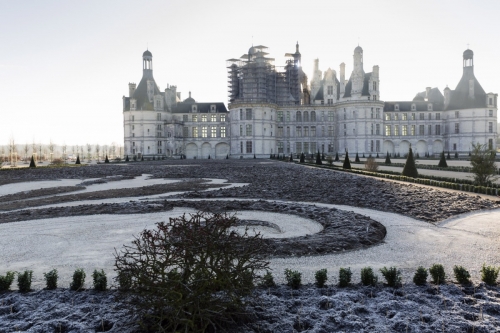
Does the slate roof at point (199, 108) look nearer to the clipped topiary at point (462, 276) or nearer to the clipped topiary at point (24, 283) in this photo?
the clipped topiary at point (24, 283)

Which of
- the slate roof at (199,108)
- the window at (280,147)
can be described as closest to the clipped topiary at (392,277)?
the window at (280,147)

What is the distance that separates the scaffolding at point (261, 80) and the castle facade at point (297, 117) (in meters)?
0.18

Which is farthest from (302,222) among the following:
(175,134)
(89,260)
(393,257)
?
(175,134)

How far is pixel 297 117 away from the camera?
73.7 meters

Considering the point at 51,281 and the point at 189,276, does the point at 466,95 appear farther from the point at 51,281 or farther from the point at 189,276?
the point at 189,276

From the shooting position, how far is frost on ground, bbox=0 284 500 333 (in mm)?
4809

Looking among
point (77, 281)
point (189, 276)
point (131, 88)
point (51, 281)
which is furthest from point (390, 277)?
point (131, 88)

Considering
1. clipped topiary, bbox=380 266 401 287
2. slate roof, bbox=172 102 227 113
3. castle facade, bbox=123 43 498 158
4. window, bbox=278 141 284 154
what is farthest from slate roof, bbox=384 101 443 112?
clipped topiary, bbox=380 266 401 287

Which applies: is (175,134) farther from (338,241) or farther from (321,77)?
(338,241)

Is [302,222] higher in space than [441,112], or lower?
lower

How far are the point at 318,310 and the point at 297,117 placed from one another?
229 ft

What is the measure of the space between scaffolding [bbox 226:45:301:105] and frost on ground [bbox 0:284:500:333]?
63116 mm

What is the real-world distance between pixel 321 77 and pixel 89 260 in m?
76.3

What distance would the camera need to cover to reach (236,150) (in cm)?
6900
